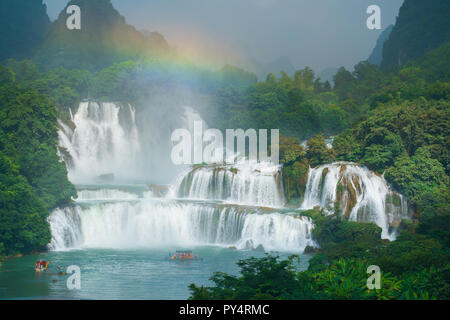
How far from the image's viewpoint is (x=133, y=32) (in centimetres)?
5966

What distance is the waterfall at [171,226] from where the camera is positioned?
68.3ft

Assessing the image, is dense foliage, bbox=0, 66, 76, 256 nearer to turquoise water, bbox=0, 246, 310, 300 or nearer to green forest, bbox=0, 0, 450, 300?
green forest, bbox=0, 0, 450, 300

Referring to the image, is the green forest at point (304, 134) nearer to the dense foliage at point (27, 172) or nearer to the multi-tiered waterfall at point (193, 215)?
the dense foliage at point (27, 172)

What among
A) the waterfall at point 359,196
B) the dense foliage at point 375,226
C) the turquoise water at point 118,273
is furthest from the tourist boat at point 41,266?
the waterfall at point 359,196

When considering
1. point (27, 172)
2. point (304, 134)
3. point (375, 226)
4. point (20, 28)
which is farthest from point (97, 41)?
point (375, 226)

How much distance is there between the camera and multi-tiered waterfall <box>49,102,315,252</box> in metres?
20.9

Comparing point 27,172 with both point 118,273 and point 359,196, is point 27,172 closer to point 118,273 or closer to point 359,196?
point 118,273

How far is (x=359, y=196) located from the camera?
2217cm

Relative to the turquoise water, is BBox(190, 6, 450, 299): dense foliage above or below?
above

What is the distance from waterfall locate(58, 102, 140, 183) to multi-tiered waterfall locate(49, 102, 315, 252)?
7.76 meters

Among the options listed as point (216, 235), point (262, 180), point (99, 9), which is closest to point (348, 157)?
point (262, 180)

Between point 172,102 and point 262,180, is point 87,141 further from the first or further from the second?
point 262,180

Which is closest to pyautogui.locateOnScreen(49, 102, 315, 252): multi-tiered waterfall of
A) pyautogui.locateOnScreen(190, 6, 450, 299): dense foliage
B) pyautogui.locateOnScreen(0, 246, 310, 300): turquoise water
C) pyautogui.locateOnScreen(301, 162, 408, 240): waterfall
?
pyautogui.locateOnScreen(190, 6, 450, 299): dense foliage
